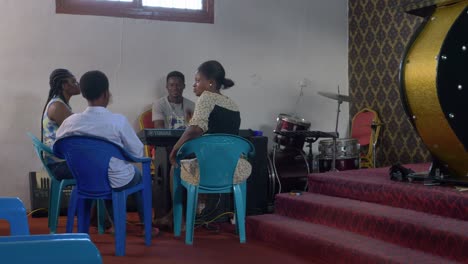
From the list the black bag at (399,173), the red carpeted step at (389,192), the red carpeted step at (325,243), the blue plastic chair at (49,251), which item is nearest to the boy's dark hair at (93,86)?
the red carpeted step at (325,243)

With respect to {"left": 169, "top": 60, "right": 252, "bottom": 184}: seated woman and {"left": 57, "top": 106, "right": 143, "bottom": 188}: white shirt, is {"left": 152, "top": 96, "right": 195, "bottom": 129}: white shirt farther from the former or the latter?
{"left": 57, "top": 106, "right": 143, "bottom": 188}: white shirt

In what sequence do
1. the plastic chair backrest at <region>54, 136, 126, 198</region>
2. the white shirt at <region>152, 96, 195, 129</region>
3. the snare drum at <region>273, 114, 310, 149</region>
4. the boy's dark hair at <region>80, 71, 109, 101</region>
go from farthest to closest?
1. the snare drum at <region>273, 114, 310, 149</region>
2. the white shirt at <region>152, 96, 195, 129</region>
3. the boy's dark hair at <region>80, 71, 109, 101</region>
4. the plastic chair backrest at <region>54, 136, 126, 198</region>

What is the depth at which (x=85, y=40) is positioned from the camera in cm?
586

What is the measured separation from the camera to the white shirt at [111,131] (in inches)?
138

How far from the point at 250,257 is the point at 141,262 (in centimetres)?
69

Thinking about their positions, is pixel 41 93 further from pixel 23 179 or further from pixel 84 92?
pixel 84 92

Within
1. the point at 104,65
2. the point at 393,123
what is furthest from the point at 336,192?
the point at 104,65

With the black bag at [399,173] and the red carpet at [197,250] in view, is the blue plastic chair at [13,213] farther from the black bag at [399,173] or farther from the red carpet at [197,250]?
the black bag at [399,173]

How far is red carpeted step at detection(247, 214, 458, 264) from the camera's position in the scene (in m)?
2.96

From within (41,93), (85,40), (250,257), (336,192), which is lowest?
(250,257)

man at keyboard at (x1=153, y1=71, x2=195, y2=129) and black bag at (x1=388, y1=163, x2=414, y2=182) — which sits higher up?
man at keyboard at (x1=153, y1=71, x2=195, y2=129)

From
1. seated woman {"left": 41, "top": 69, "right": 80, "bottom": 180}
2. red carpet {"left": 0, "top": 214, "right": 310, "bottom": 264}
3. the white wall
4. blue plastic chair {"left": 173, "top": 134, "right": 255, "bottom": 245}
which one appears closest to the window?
the white wall

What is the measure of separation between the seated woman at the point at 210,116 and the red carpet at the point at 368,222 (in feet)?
1.73

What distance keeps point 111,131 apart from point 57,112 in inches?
37.4
